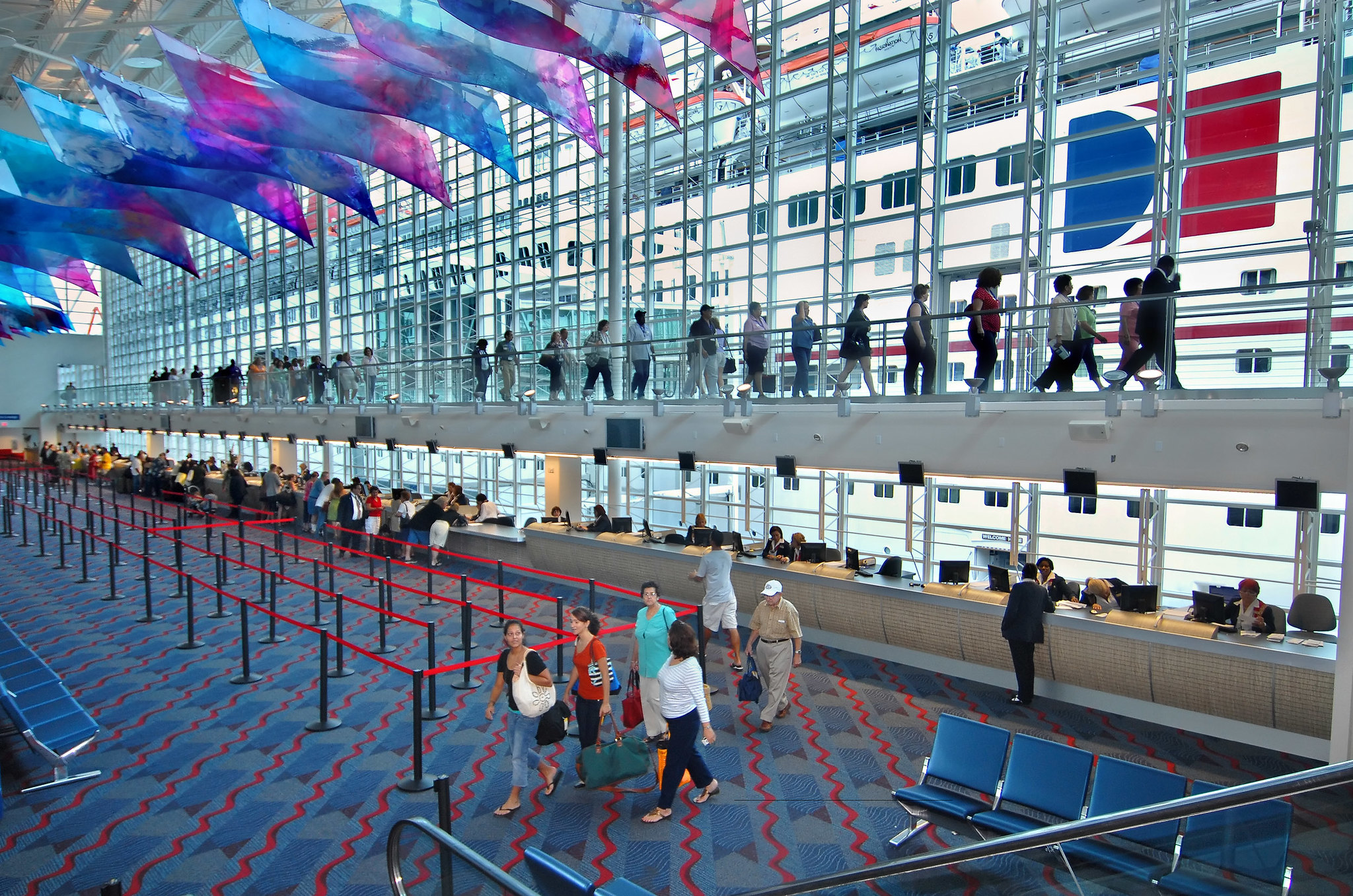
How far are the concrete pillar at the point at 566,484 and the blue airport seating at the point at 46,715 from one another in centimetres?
1004

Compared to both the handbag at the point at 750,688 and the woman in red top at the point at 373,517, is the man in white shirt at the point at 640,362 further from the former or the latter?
the handbag at the point at 750,688

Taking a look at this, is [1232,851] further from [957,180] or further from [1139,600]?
[957,180]

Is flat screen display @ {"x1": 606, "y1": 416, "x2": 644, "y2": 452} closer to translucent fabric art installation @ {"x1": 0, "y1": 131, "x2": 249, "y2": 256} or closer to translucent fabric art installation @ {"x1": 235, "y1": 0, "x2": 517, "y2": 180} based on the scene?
translucent fabric art installation @ {"x1": 235, "y1": 0, "x2": 517, "y2": 180}

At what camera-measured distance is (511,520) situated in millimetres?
17453

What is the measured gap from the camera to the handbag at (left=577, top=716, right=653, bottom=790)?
664cm

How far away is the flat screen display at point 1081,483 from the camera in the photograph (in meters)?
8.09

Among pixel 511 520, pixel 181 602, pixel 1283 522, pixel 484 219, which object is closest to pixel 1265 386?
pixel 1283 522

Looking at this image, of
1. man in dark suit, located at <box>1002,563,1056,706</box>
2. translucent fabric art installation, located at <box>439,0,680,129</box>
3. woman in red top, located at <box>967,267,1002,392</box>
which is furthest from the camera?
translucent fabric art installation, located at <box>439,0,680,129</box>

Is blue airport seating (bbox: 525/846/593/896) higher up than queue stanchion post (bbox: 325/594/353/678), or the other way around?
blue airport seating (bbox: 525/846/593/896)

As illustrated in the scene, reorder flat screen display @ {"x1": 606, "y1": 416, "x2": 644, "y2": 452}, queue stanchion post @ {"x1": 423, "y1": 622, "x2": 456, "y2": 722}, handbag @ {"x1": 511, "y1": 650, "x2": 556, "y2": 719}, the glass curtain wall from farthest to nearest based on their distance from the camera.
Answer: flat screen display @ {"x1": 606, "y1": 416, "x2": 644, "y2": 452}
the glass curtain wall
queue stanchion post @ {"x1": 423, "y1": 622, "x2": 456, "y2": 722}
handbag @ {"x1": 511, "y1": 650, "x2": 556, "y2": 719}

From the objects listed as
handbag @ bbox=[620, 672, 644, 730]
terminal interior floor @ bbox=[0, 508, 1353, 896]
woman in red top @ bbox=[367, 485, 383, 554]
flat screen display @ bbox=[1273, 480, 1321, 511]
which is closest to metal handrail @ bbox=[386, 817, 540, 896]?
terminal interior floor @ bbox=[0, 508, 1353, 896]

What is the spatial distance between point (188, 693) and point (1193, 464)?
417 inches

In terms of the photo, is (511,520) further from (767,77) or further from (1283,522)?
(1283,522)

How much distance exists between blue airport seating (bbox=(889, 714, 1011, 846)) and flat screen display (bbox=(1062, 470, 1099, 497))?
325cm
